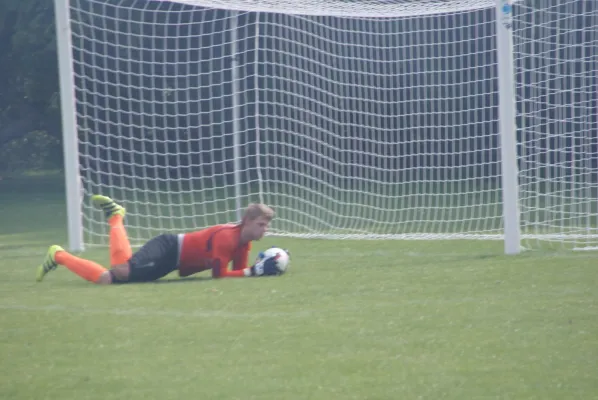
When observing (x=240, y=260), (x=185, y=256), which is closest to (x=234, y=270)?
(x=240, y=260)

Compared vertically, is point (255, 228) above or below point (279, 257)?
above

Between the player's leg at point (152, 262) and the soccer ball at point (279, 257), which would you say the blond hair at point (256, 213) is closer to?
the soccer ball at point (279, 257)

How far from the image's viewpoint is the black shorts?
812 centimetres

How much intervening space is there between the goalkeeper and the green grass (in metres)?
0.15

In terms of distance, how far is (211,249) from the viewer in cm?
806

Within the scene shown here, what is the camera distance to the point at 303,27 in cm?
1299

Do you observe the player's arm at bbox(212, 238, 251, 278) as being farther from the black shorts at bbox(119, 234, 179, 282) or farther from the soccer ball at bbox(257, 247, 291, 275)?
the black shorts at bbox(119, 234, 179, 282)

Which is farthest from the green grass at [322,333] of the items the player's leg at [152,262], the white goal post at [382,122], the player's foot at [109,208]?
the white goal post at [382,122]

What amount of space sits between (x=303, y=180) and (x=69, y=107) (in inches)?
147

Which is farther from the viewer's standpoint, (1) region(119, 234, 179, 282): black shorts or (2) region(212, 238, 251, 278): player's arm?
(1) region(119, 234, 179, 282): black shorts

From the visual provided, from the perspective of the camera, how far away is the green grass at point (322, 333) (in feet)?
16.2

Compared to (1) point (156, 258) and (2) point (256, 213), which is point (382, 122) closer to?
(2) point (256, 213)

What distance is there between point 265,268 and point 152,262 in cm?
93

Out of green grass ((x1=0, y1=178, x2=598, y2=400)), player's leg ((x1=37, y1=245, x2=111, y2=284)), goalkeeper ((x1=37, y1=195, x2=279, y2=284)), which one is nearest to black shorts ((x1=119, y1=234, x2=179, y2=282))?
goalkeeper ((x1=37, y1=195, x2=279, y2=284))
